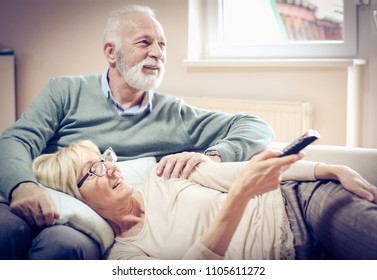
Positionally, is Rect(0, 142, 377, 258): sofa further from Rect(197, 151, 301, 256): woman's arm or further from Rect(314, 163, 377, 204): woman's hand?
Rect(197, 151, 301, 256): woman's arm

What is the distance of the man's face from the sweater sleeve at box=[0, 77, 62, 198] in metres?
0.20

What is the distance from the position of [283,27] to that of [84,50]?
1.77 feet

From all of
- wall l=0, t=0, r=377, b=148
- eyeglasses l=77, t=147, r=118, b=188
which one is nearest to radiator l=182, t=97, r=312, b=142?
wall l=0, t=0, r=377, b=148

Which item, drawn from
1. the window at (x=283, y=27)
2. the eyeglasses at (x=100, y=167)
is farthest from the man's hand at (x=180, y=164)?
the window at (x=283, y=27)

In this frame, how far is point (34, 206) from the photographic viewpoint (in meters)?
1.15

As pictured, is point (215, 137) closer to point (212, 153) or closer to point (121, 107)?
point (212, 153)

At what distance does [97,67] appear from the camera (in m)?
1.41

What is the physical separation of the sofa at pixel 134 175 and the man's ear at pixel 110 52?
261mm

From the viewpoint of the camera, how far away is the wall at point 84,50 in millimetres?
1388

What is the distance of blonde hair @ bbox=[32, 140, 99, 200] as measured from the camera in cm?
121

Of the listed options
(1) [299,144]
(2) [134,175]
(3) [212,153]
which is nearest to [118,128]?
(2) [134,175]
